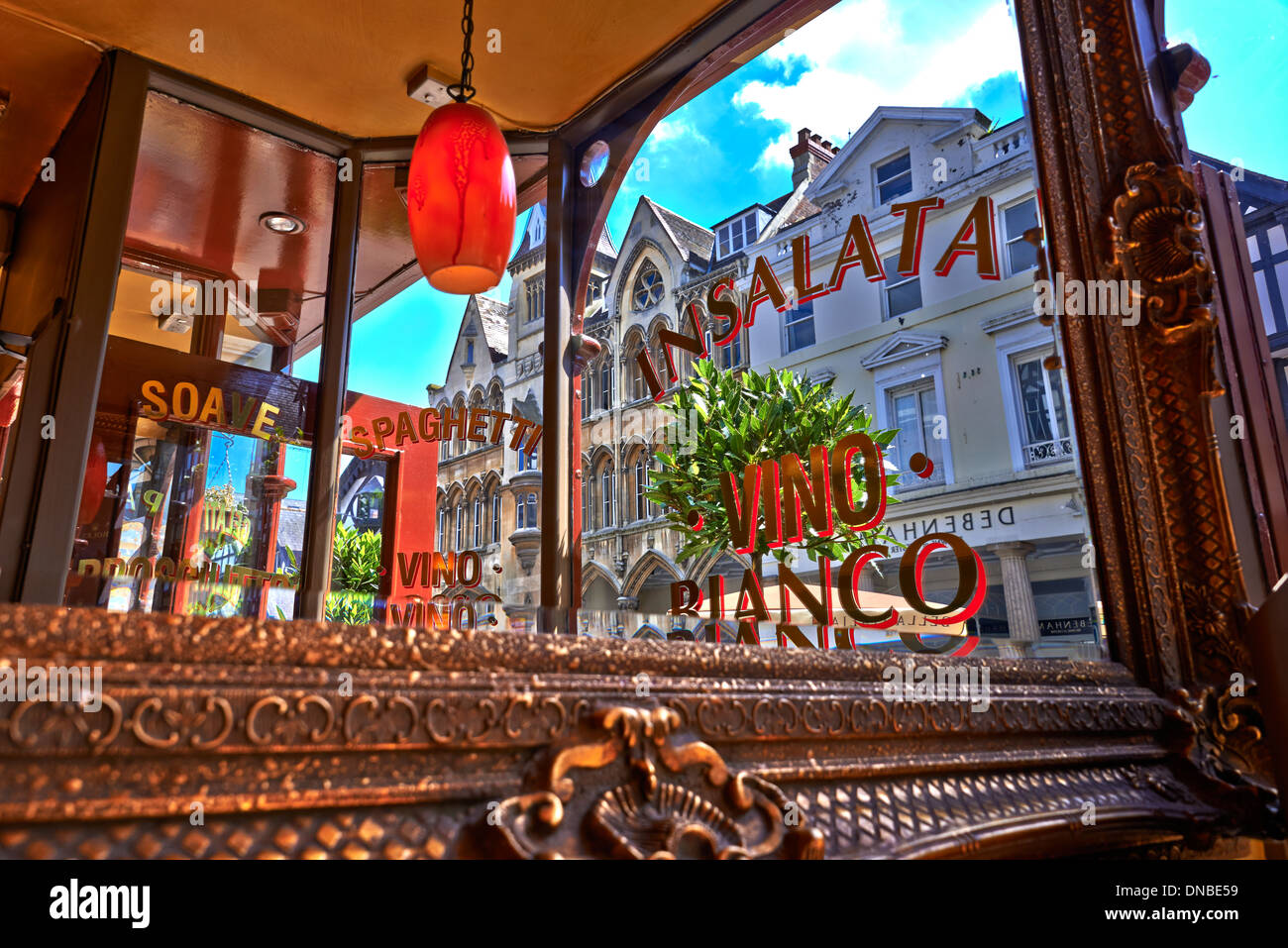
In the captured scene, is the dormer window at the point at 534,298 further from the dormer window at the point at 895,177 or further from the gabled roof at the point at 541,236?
the dormer window at the point at 895,177

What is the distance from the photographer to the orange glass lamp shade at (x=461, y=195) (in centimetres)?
152

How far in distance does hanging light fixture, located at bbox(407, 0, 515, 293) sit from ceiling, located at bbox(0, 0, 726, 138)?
88 centimetres

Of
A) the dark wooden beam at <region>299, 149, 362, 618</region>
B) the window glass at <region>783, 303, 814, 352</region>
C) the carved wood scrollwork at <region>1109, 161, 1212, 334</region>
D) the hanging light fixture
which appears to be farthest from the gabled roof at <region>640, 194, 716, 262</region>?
the carved wood scrollwork at <region>1109, 161, 1212, 334</region>

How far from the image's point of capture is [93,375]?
221 cm

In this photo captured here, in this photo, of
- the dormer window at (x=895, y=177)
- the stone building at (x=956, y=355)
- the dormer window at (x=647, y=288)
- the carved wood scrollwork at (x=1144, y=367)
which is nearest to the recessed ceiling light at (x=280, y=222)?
the dormer window at (x=647, y=288)

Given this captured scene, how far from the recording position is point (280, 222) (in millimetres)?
3174

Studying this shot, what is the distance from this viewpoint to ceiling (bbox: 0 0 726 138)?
7.18 ft

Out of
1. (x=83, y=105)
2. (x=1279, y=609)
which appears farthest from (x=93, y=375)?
(x=1279, y=609)

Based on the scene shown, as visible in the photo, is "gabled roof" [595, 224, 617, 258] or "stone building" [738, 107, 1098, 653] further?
"gabled roof" [595, 224, 617, 258]

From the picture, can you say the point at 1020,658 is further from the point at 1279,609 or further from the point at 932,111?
the point at 932,111

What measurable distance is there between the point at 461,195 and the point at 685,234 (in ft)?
6.66

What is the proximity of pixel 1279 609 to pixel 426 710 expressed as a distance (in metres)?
0.77

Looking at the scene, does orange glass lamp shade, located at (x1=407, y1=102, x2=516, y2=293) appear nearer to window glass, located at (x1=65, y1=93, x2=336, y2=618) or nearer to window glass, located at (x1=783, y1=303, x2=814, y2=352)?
window glass, located at (x1=783, y1=303, x2=814, y2=352)
